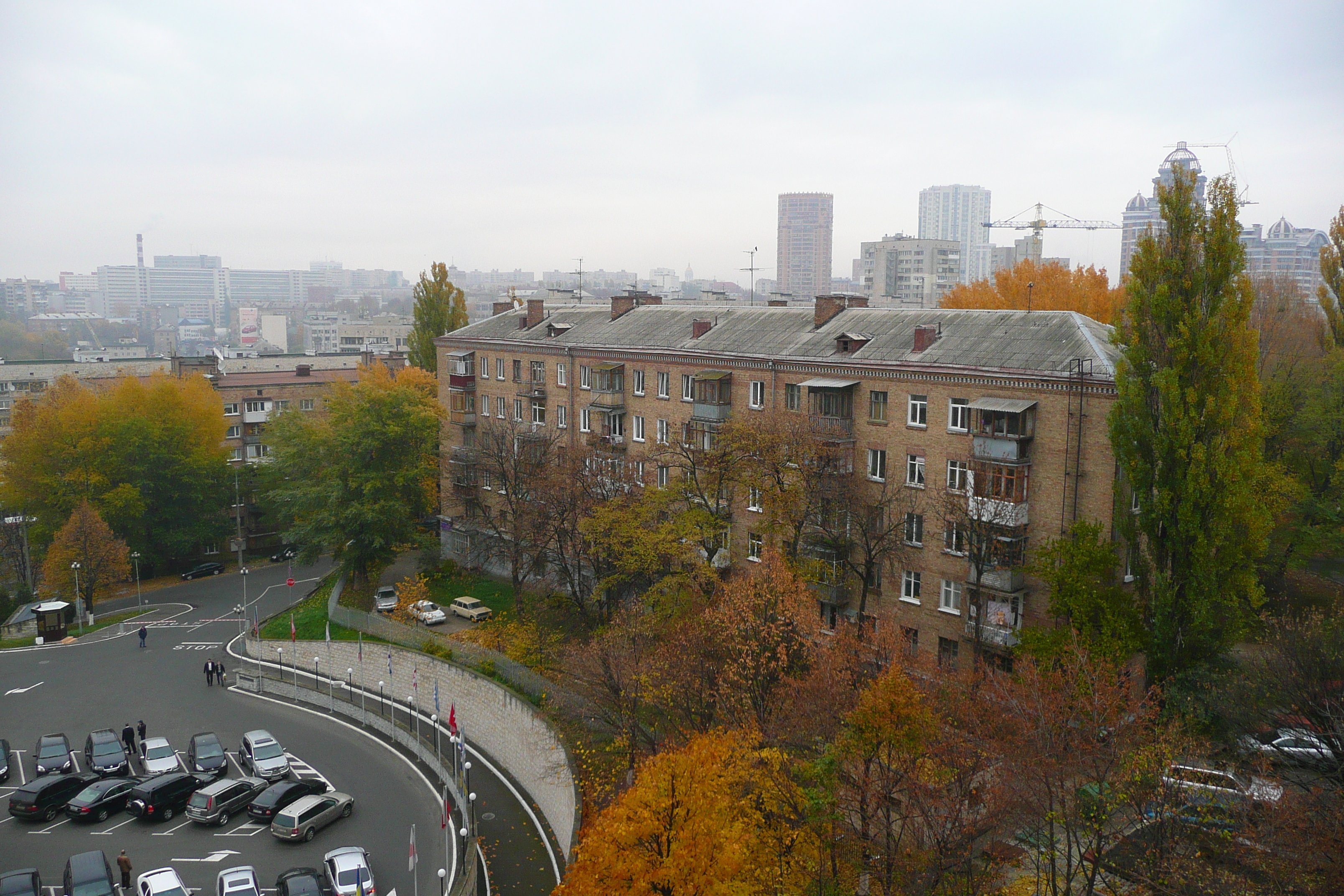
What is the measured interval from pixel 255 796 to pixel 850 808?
26094mm

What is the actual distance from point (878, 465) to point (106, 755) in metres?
36.3

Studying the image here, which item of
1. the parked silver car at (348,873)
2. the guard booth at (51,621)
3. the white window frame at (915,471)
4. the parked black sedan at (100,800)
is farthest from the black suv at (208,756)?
the white window frame at (915,471)

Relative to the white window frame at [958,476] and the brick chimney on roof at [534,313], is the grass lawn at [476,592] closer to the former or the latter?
the brick chimney on roof at [534,313]

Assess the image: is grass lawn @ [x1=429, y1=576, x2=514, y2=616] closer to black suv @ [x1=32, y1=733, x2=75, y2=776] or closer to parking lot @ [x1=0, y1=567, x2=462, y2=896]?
parking lot @ [x1=0, y1=567, x2=462, y2=896]

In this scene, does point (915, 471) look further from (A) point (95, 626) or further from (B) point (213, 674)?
(A) point (95, 626)

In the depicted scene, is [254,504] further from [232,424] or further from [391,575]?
[391,575]

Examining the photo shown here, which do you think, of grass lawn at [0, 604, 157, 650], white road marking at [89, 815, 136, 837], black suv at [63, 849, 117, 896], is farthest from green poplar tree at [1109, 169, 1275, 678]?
grass lawn at [0, 604, 157, 650]

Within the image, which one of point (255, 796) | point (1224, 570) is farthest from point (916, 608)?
point (255, 796)

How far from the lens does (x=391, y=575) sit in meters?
65.8

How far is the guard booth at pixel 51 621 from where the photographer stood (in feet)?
198

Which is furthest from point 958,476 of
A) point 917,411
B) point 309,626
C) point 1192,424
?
point 309,626

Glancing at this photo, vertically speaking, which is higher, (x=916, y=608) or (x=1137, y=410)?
(x=1137, y=410)

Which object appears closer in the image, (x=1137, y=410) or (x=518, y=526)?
(x=1137, y=410)

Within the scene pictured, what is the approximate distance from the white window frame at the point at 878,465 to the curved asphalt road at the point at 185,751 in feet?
67.0
